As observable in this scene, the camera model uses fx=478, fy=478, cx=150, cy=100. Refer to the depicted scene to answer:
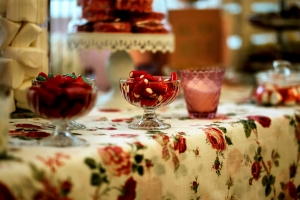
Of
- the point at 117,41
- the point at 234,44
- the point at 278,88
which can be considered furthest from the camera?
the point at 234,44

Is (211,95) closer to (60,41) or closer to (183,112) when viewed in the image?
(183,112)

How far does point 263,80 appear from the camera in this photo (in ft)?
4.56

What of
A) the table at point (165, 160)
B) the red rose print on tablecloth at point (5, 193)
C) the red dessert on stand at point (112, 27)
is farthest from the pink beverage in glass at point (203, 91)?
the red rose print on tablecloth at point (5, 193)

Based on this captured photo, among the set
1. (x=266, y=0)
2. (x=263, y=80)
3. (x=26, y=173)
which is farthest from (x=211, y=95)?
(x=266, y=0)

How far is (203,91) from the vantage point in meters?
1.06

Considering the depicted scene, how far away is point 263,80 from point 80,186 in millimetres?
852

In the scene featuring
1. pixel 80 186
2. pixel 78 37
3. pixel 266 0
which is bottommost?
pixel 80 186

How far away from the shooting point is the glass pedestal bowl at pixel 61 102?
0.71 meters

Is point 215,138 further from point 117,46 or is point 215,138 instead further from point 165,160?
point 117,46

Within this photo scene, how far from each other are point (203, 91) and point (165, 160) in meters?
0.30

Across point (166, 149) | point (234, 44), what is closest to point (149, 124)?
point (166, 149)

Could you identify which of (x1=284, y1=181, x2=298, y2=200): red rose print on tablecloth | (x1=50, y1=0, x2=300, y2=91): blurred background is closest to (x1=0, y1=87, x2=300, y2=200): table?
(x1=284, y1=181, x2=298, y2=200): red rose print on tablecloth

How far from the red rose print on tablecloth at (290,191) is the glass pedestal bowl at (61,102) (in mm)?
559

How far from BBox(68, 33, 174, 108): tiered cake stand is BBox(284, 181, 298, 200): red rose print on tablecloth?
45cm
